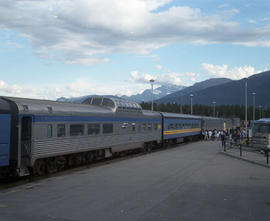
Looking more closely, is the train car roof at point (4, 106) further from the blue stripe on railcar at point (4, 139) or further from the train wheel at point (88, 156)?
the train wheel at point (88, 156)

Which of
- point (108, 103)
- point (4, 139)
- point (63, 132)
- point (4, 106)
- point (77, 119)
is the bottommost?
point (4, 139)

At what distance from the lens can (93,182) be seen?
13766 mm

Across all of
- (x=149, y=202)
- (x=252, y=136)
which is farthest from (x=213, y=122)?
(x=149, y=202)

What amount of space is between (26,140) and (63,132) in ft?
8.37

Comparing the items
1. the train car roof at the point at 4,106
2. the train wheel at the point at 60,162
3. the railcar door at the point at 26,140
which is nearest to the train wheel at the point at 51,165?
the train wheel at the point at 60,162

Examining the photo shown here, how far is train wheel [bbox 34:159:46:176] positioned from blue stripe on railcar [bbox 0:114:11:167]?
228 cm

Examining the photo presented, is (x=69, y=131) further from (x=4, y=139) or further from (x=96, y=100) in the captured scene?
(x=96, y=100)

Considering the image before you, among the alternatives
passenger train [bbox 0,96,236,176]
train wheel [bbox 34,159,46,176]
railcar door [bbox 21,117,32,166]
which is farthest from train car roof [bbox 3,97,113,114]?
train wheel [bbox 34,159,46,176]

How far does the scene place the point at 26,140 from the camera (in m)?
14.4

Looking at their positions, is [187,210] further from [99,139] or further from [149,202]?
[99,139]

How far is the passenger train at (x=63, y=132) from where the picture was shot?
44.6 ft

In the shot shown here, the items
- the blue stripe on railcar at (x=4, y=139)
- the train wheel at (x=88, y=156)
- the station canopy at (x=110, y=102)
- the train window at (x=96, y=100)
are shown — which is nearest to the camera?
the blue stripe on railcar at (x=4, y=139)

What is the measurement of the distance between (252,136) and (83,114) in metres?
16.5

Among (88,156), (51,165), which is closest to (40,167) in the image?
(51,165)
